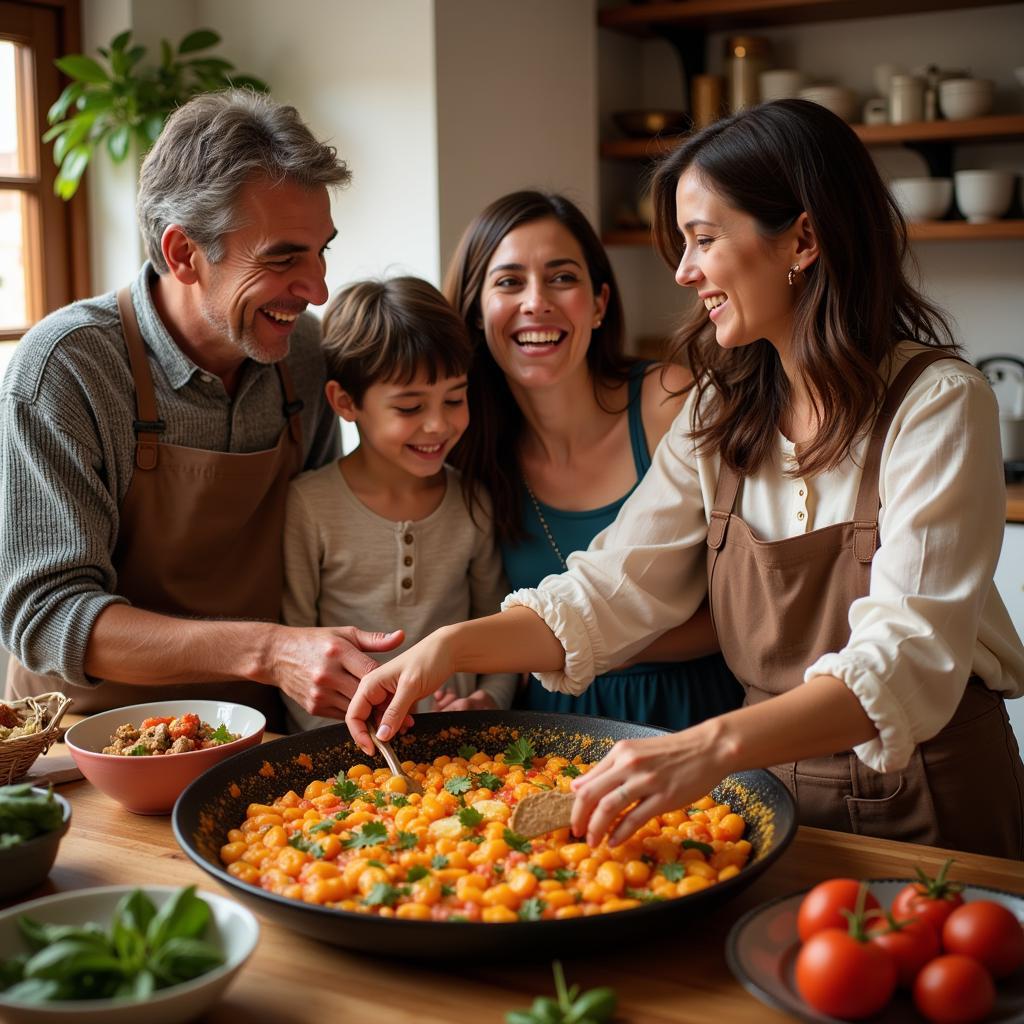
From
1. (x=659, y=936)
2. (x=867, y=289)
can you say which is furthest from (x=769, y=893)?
(x=867, y=289)

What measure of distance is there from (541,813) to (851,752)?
21.5 inches

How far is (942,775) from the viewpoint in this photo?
1.70 meters

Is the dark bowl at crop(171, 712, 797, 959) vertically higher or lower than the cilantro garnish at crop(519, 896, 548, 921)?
higher

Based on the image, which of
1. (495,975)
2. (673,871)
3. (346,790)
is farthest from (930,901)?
(346,790)

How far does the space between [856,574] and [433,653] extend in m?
0.59

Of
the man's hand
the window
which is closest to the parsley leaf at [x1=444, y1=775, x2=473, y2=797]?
the man's hand

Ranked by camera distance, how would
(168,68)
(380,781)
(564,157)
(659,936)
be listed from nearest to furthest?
1. (659,936)
2. (380,781)
3. (168,68)
4. (564,157)

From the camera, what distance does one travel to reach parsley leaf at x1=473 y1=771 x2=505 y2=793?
5.13 ft

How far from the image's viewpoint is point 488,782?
1571 millimetres

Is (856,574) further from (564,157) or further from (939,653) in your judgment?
(564,157)

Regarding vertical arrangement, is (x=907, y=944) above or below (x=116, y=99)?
below

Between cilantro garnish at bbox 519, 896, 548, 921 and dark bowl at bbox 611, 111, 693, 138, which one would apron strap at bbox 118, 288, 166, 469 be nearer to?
cilantro garnish at bbox 519, 896, 548, 921

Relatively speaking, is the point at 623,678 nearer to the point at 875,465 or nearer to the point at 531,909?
the point at 875,465

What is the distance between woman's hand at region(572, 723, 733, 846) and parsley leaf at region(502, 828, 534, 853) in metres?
0.08
